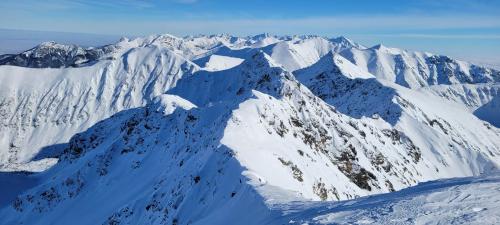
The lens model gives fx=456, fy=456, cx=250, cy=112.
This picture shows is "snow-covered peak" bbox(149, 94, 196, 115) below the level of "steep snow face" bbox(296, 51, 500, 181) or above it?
above

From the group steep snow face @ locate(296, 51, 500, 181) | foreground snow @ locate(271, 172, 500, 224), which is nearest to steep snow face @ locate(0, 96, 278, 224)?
foreground snow @ locate(271, 172, 500, 224)

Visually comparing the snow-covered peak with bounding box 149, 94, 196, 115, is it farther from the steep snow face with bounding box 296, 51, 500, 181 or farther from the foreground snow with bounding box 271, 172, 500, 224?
the foreground snow with bounding box 271, 172, 500, 224

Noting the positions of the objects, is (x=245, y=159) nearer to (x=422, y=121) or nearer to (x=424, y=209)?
(x=424, y=209)

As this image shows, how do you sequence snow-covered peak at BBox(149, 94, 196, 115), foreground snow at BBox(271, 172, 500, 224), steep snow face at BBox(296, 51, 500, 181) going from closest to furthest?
foreground snow at BBox(271, 172, 500, 224) < snow-covered peak at BBox(149, 94, 196, 115) < steep snow face at BBox(296, 51, 500, 181)

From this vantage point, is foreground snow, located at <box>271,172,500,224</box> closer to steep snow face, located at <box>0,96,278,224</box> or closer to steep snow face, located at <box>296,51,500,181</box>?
steep snow face, located at <box>0,96,278,224</box>

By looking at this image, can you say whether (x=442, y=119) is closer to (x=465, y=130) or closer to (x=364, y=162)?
(x=465, y=130)

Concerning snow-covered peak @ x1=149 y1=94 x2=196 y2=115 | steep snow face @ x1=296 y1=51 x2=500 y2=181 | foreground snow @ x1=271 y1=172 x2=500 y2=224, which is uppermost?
foreground snow @ x1=271 y1=172 x2=500 y2=224

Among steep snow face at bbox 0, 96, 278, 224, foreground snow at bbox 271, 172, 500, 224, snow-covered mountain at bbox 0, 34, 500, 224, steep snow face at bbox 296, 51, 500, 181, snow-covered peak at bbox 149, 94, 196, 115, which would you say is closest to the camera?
foreground snow at bbox 271, 172, 500, 224

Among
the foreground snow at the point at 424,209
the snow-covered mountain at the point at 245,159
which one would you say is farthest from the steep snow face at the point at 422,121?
the foreground snow at the point at 424,209

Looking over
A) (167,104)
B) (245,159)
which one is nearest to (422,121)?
(167,104)

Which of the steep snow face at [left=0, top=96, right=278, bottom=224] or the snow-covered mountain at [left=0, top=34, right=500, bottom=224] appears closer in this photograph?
the steep snow face at [left=0, top=96, right=278, bottom=224]

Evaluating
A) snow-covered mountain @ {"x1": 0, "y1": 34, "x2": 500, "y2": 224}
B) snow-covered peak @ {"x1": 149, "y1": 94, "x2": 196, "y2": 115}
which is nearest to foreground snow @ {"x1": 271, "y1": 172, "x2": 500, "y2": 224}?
snow-covered mountain @ {"x1": 0, "y1": 34, "x2": 500, "y2": 224}

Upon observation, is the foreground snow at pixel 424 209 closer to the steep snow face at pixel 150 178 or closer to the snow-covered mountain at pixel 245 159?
the snow-covered mountain at pixel 245 159
